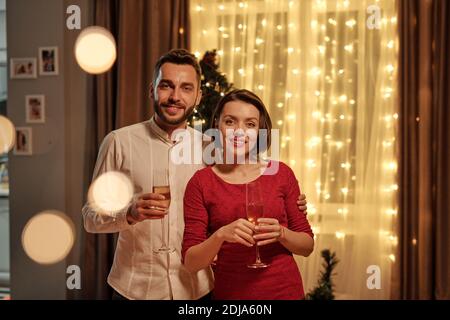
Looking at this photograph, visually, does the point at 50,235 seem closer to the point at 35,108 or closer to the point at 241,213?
the point at 35,108

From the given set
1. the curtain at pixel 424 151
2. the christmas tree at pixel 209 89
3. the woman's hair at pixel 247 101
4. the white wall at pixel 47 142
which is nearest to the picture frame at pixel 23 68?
the white wall at pixel 47 142

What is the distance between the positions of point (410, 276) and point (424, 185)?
63cm

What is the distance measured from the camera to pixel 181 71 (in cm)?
147

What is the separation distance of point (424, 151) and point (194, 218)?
222cm

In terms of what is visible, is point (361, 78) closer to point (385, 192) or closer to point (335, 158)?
point (335, 158)

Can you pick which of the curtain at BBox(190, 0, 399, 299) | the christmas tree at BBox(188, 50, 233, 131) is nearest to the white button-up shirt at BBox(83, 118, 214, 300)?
the christmas tree at BBox(188, 50, 233, 131)

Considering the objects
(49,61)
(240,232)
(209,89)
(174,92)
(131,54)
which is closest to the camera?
(240,232)

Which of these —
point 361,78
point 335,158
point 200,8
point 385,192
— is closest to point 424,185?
point 385,192

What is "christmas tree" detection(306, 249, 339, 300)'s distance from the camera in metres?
2.97

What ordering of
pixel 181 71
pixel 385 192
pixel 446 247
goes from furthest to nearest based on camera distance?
pixel 385 192 → pixel 446 247 → pixel 181 71

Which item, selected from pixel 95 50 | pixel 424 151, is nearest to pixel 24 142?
pixel 95 50

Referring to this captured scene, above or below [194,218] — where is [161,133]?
above

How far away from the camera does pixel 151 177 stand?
1.48 m

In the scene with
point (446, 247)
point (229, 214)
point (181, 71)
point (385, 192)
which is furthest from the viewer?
point (385, 192)
